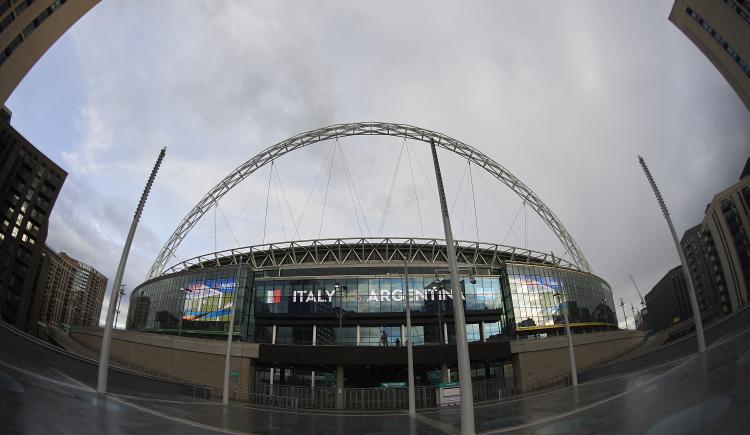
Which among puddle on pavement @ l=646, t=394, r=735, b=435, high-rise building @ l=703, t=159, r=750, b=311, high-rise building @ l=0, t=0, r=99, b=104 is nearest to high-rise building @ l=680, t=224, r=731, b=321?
high-rise building @ l=703, t=159, r=750, b=311

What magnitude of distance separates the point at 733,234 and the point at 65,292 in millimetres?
222095

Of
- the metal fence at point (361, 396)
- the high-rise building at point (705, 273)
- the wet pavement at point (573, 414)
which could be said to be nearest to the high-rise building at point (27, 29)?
the wet pavement at point (573, 414)

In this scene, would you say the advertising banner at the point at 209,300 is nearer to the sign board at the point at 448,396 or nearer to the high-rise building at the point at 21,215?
the sign board at the point at 448,396

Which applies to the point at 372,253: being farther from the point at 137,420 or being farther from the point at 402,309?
→ the point at 137,420

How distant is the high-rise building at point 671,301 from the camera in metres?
155

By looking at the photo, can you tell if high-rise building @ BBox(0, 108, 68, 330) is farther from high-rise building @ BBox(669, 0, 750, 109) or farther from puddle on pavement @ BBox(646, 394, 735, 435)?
high-rise building @ BBox(669, 0, 750, 109)

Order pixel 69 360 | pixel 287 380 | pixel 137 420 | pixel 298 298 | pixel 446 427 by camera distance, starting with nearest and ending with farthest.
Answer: pixel 137 420 → pixel 446 427 → pixel 69 360 → pixel 287 380 → pixel 298 298

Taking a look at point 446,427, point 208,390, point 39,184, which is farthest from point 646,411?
point 39,184

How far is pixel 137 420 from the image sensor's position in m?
14.5

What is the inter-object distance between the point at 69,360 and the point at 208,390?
66.2 feet

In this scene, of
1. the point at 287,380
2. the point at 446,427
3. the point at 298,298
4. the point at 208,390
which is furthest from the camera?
the point at 298,298

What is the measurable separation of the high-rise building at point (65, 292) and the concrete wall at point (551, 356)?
480 feet

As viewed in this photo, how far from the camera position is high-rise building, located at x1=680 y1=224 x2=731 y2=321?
353 feet

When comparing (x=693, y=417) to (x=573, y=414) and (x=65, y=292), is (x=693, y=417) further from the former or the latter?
(x=65, y=292)
